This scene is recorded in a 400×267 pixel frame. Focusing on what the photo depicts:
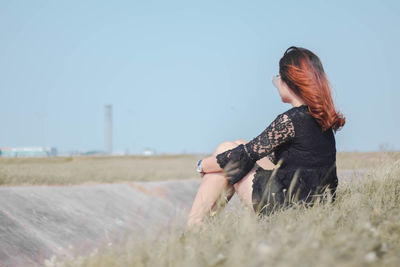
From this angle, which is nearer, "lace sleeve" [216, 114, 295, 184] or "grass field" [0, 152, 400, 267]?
"grass field" [0, 152, 400, 267]

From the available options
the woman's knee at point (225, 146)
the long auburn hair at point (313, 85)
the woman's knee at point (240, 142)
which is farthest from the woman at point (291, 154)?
the woman's knee at point (240, 142)

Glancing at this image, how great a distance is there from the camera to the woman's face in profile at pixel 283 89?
138 inches

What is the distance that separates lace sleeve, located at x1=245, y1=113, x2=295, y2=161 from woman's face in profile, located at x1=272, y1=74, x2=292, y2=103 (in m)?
0.25

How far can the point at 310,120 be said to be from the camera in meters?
3.33

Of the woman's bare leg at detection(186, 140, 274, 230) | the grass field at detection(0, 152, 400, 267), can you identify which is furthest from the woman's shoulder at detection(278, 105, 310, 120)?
the grass field at detection(0, 152, 400, 267)

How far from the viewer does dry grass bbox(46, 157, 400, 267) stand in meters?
1.76

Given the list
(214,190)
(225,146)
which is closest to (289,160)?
(225,146)

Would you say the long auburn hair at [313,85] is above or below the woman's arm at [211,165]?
above

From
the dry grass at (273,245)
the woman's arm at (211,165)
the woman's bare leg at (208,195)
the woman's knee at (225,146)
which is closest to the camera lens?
the dry grass at (273,245)

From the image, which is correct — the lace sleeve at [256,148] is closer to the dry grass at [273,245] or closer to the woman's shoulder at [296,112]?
the woman's shoulder at [296,112]

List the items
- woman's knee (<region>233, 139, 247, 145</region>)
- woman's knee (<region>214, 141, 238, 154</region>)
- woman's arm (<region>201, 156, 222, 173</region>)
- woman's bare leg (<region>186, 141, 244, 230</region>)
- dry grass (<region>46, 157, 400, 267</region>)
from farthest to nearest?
woman's knee (<region>233, 139, 247, 145</region>) < woman's knee (<region>214, 141, 238, 154</region>) < woman's arm (<region>201, 156, 222, 173</region>) < woman's bare leg (<region>186, 141, 244, 230</region>) < dry grass (<region>46, 157, 400, 267</region>)

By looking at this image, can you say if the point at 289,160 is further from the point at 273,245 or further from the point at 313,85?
the point at 273,245

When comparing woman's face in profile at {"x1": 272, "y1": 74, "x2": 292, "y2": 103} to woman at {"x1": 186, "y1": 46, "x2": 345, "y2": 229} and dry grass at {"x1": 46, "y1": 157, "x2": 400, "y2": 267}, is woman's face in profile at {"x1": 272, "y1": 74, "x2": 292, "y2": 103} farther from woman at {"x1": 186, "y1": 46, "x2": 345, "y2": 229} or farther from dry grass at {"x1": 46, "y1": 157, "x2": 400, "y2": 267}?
dry grass at {"x1": 46, "y1": 157, "x2": 400, "y2": 267}

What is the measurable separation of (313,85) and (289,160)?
0.61 meters
